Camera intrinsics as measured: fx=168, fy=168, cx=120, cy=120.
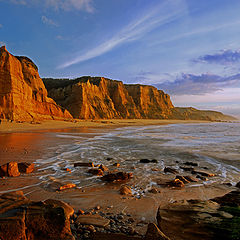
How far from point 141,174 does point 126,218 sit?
2.80m

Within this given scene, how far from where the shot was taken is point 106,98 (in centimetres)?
6109

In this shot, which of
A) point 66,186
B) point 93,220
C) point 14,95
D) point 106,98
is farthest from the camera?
point 106,98

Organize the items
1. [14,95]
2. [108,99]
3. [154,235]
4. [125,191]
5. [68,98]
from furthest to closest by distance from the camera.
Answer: [108,99], [68,98], [14,95], [125,191], [154,235]

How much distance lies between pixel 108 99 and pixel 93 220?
5882 centimetres

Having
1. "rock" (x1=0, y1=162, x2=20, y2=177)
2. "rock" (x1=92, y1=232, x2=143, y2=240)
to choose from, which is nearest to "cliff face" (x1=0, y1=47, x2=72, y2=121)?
"rock" (x1=0, y1=162, x2=20, y2=177)

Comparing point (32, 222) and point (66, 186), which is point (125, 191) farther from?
point (32, 222)

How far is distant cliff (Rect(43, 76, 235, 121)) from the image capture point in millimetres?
45741

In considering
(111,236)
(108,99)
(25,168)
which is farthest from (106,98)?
(111,236)

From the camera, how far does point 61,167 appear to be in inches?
241

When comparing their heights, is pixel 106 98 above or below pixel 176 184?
above

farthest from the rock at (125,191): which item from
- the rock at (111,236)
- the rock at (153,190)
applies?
the rock at (111,236)

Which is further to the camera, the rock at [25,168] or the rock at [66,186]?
the rock at [25,168]

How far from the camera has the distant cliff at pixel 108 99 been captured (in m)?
45.7

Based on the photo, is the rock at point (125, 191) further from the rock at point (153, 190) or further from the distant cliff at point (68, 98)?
the distant cliff at point (68, 98)
